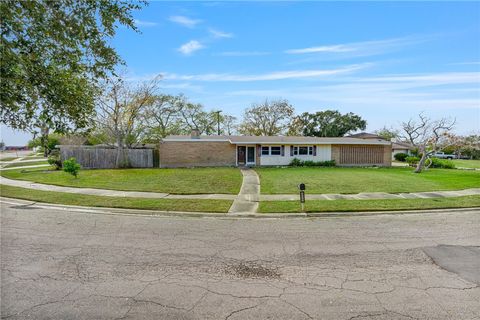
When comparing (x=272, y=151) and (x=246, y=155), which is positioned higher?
(x=272, y=151)

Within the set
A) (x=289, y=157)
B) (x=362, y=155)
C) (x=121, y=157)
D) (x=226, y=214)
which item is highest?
(x=121, y=157)

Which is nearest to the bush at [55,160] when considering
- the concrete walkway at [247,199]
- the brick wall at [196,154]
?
the brick wall at [196,154]

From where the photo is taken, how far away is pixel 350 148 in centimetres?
3003

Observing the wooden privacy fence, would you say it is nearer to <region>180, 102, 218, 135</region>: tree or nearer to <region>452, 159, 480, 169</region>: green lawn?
<region>180, 102, 218, 135</region>: tree

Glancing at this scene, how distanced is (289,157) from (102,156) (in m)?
18.6

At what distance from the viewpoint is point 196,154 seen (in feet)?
88.6

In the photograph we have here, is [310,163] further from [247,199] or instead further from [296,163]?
[247,199]

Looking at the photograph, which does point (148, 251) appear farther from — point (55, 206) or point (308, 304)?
point (55, 206)

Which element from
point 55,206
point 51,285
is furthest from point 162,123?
point 51,285

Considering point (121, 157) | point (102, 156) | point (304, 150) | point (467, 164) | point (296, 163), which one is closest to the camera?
point (102, 156)

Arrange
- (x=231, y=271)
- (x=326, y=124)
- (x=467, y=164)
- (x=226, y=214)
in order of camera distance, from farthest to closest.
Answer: (x=326, y=124)
(x=467, y=164)
(x=226, y=214)
(x=231, y=271)

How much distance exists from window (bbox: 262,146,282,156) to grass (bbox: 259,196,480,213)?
17291mm

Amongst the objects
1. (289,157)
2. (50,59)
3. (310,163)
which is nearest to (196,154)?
(289,157)

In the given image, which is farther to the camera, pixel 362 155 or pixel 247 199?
pixel 362 155
